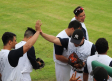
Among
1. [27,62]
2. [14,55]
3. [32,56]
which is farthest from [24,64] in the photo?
[14,55]

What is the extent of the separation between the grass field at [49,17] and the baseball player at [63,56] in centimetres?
181

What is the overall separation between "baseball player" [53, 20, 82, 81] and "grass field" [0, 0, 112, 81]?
1813 mm

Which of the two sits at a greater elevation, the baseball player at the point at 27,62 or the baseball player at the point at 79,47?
the baseball player at the point at 79,47

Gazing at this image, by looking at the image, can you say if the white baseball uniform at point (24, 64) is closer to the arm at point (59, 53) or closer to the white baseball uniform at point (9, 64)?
the white baseball uniform at point (9, 64)

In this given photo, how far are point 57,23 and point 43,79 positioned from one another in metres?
5.00

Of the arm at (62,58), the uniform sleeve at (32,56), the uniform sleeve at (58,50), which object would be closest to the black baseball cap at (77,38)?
the uniform sleeve at (58,50)

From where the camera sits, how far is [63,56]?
4422mm

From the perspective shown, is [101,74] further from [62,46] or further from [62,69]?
[62,69]

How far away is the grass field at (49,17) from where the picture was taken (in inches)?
343

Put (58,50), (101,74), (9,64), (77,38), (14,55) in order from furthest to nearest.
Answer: (58,50) < (77,38) < (9,64) < (14,55) < (101,74)

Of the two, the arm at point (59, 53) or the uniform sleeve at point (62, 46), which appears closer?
the uniform sleeve at point (62, 46)

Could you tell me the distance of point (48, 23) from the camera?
34.7 ft

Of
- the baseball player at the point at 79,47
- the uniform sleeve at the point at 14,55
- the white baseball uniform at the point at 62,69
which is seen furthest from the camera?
the white baseball uniform at the point at 62,69

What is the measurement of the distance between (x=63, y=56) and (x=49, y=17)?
7.14 m
